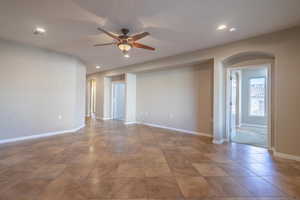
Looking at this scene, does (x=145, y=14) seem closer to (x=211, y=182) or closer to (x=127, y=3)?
(x=127, y=3)

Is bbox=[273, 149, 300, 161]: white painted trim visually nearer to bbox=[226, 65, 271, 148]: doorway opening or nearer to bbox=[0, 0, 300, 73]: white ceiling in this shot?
bbox=[0, 0, 300, 73]: white ceiling

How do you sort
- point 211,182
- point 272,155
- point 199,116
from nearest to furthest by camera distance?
point 211,182 < point 272,155 < point 199,116

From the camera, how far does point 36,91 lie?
4.48 metres

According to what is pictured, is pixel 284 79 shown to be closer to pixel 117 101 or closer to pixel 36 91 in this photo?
pixel 36 91

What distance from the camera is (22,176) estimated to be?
7.62ft

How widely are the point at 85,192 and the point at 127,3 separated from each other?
2692mm

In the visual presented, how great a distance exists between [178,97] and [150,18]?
350 cm

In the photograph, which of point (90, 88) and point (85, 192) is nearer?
point (85, 192)

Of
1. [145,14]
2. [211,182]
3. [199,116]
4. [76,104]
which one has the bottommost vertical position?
[211,182]

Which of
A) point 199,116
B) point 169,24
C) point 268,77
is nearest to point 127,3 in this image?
point 169,24

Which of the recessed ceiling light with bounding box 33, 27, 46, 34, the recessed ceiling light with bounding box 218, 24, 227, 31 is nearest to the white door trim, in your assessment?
the recessed ceiling light with bounding box 218, 24, 227, 31

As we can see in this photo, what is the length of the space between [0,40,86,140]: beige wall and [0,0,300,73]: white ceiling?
61 cm

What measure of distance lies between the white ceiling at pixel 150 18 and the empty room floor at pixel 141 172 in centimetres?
259

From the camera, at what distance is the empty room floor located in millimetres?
1972
